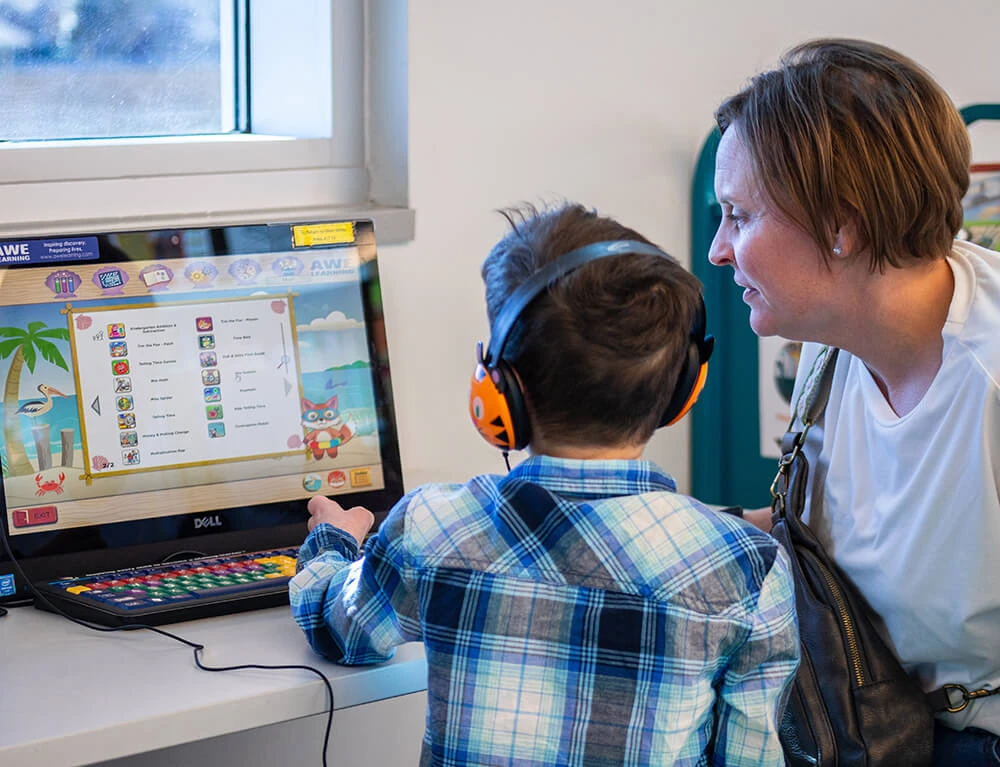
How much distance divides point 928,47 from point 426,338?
1.03 m

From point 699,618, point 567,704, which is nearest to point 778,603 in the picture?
point 699,618

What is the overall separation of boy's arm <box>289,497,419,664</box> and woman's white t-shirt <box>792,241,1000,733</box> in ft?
1.79

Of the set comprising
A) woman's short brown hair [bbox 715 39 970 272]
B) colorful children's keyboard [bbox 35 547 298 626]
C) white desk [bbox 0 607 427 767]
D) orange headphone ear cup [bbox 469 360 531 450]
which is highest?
woman's short brown hair [bbox 715 39 970 272]

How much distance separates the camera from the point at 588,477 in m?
0.98

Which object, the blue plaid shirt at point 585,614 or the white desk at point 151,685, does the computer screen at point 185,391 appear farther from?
the blue plaid shirt at point 585,614

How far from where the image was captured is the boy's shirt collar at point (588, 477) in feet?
3.21

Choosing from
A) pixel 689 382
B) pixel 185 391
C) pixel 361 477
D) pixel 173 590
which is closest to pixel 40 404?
pixel 185 391

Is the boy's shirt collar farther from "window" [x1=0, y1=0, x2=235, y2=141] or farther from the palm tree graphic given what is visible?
"window" [x1=0, y1=0, x2=235, y2=141]

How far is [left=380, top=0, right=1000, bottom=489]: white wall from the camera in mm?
1671

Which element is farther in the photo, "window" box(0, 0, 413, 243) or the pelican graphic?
"window" box(0, 0, 413, 243)

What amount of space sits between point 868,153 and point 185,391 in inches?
32.5

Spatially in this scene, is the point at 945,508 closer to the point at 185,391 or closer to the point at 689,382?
the point at 689,382

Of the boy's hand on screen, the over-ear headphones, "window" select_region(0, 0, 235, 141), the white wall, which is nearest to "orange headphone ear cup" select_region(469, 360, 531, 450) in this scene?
the over-ear headphones

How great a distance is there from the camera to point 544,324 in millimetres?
957
